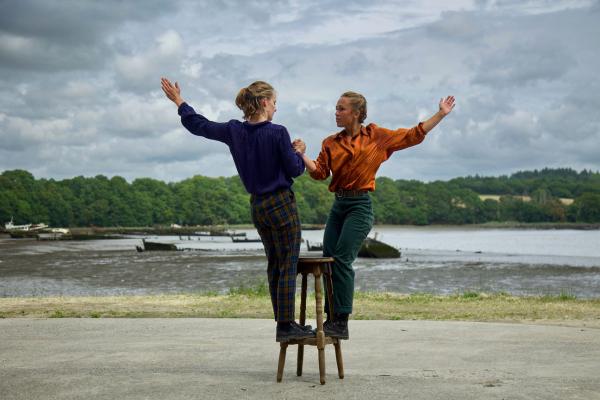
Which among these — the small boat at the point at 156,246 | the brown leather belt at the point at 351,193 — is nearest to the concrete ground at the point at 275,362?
the brown leather belt at the point at 351,193

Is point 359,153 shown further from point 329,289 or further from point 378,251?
point 378,251

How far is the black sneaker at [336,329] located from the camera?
614cm

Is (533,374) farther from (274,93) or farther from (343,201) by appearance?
(274,93)

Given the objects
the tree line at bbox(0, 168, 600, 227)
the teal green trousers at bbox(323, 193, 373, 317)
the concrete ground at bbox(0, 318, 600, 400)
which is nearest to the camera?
the concrete ground at bbox(0, 318, 600, 400)

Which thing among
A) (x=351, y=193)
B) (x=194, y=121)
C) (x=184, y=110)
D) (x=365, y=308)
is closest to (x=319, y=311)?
(x=351, y=193)

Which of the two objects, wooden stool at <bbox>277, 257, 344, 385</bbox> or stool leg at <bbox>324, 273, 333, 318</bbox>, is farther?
stool leg at <bbox>324, 273, 333, 318</bbox>

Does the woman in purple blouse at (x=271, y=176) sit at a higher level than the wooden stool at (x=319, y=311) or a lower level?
higher

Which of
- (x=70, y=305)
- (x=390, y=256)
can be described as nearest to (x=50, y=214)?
(x=390, y=256)

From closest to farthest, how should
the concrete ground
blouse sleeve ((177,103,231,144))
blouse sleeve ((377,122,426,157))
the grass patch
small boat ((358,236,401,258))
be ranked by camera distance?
1. the concrete ground
2. blouse sleeve ((177,103,231,144))
3. blouse sleeve ((377,122,426,157))
4. the grass patch
5. small boat ((358,236,401,258))

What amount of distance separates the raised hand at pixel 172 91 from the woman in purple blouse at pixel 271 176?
0.54m

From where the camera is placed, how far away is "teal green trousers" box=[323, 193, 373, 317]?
6.20 m

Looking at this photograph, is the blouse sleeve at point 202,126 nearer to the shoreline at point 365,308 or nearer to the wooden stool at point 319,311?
the wooden stool at point 319,311

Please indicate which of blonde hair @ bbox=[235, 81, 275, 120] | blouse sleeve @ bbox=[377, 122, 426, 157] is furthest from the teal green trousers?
blonde hair @ bbox=[235, 81, 275, 120]

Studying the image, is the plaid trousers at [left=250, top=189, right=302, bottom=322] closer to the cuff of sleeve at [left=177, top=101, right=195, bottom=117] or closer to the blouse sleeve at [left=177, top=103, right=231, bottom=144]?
the blouse sleeve at [left=177, top=103, right=231, bottom=144]
